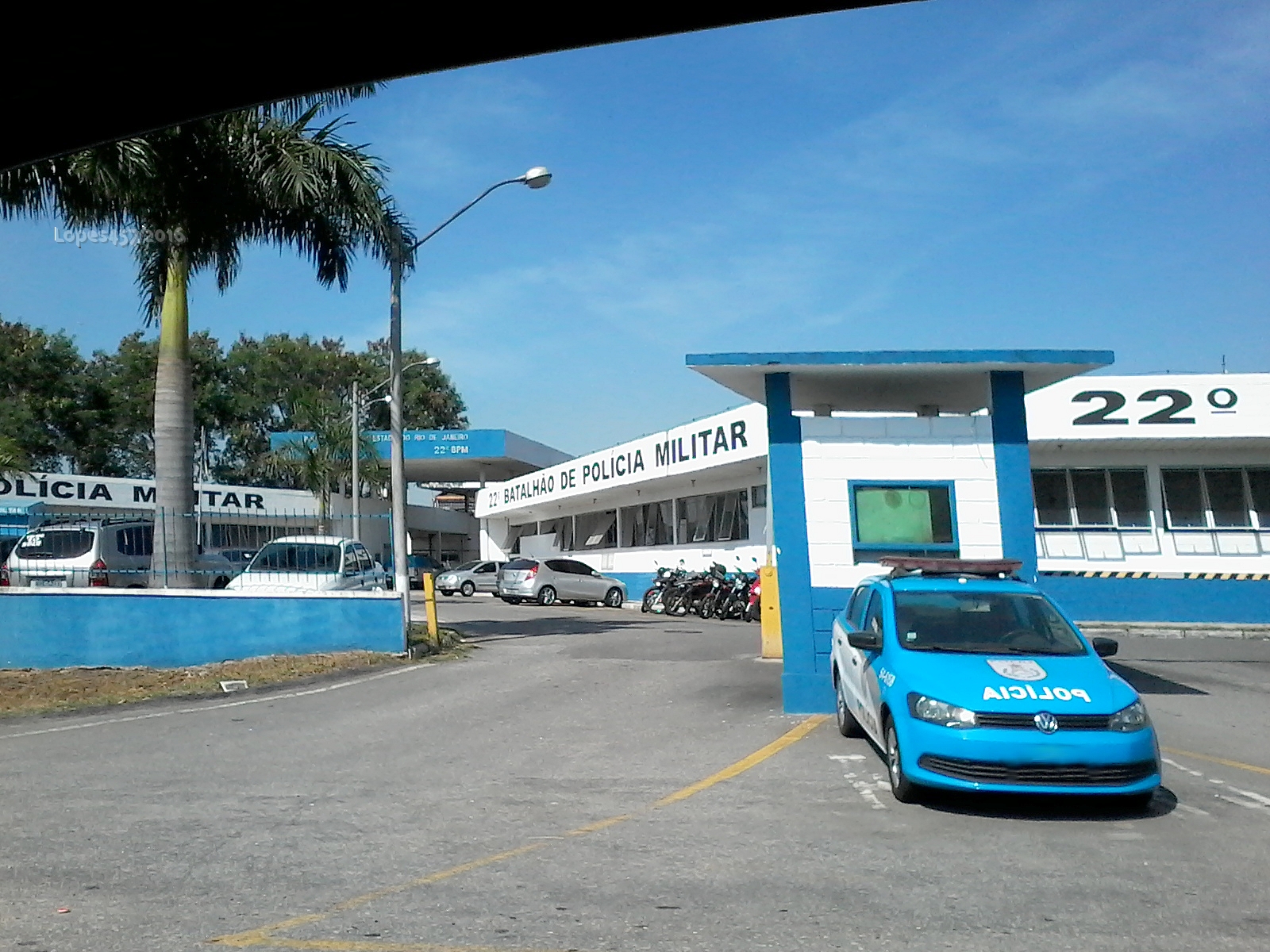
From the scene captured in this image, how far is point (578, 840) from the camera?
7.13m

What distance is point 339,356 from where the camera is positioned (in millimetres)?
65125

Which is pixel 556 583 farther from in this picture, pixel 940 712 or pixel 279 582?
pixel 940 712

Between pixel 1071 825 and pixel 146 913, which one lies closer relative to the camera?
pixel 146 913

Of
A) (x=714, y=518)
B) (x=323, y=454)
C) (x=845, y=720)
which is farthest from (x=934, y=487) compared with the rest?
(x=323, y=454)

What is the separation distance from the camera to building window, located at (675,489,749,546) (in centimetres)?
3186

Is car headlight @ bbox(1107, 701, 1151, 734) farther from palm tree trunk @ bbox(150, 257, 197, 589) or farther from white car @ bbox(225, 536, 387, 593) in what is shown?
palm tree trunk @ bbox(150, 257, 197, 589)

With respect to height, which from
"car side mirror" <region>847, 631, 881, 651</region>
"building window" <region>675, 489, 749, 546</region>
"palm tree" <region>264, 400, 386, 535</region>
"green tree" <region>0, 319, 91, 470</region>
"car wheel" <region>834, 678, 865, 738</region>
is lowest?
"car wheel" <region>834, 678, 865, 738</region>

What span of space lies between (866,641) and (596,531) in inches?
1335

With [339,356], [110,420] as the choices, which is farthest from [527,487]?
[339,356]

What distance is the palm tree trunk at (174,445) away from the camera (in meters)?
17.3

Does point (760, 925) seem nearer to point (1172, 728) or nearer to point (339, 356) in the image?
point (1172, 728)

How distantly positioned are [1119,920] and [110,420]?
53263 millimetres

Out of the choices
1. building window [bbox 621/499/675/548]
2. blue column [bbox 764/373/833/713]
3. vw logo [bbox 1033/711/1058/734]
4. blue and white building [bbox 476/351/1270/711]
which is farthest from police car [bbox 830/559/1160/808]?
building window [bbox 621/499/675/548]

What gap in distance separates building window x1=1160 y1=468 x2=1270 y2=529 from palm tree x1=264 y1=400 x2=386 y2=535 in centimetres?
2254
